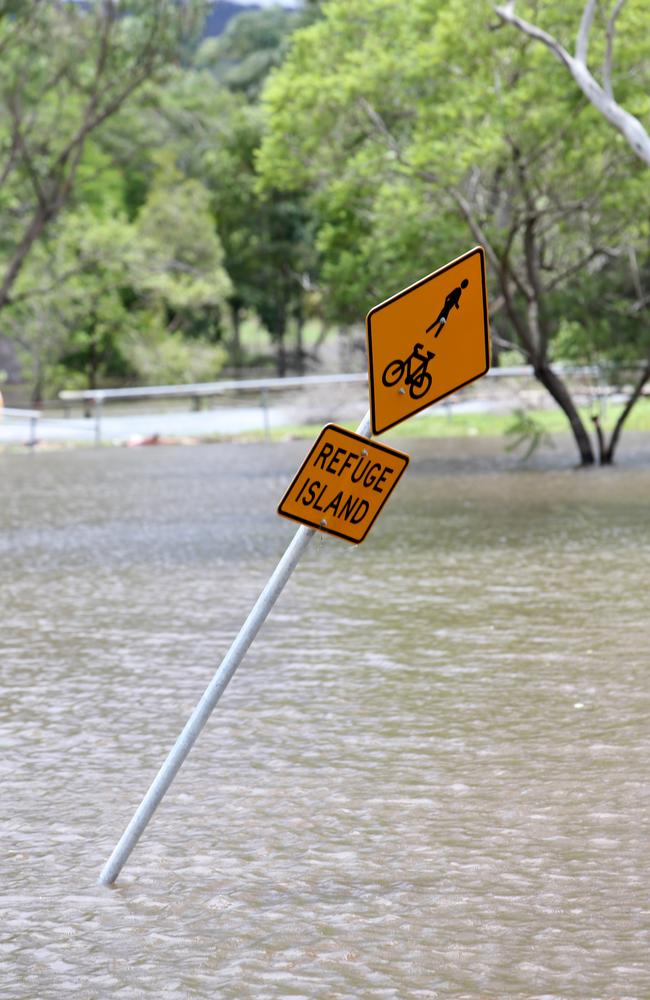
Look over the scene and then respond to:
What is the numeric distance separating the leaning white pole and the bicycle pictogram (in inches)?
8.5

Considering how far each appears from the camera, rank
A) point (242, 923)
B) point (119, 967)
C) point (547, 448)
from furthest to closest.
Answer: point (547, 448)
point (242, 923)
point (119, 967)

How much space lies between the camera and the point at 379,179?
100 ft

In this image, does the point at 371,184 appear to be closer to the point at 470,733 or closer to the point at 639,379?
the point at 639,379

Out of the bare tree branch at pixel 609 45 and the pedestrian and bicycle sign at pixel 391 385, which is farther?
the bare tree branch at pixel 609 45

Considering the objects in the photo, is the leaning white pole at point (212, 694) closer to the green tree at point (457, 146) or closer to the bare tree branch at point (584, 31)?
the bare tree branch at point (584, 31)

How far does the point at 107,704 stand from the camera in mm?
9195

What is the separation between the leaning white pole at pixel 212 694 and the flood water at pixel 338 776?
0.42 feet

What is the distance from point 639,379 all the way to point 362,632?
58.0ft

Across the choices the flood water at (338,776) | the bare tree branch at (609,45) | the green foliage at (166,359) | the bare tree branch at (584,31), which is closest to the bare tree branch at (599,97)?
the bare tree branch at (584,31)

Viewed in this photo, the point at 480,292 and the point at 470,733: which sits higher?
the point at 480,292

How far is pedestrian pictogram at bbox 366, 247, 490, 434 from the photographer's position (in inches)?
217

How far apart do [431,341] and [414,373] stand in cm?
10

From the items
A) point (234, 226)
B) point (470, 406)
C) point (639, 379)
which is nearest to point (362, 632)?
→ point (639, 379)

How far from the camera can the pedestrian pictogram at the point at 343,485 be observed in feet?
18.6
